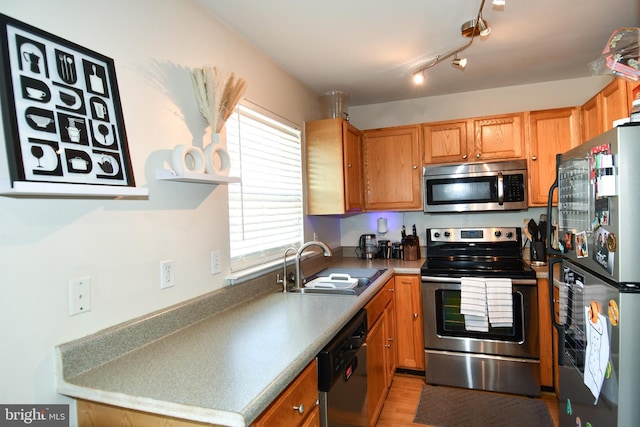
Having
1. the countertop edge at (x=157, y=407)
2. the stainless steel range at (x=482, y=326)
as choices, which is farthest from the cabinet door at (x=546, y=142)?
the countertop edge at (x=157, y=407)

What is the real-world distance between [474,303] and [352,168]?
140 cm

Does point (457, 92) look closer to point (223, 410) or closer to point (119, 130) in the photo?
point (119, 130)

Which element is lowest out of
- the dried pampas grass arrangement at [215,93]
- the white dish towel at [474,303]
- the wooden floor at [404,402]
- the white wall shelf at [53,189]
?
the wooden floor at [404,402]

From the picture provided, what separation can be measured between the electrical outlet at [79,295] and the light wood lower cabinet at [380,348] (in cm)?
144

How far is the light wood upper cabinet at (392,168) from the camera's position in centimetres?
331

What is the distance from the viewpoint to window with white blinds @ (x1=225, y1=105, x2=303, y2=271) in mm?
2105

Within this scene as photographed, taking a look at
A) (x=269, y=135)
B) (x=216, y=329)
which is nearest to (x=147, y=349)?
(x=216, y=329)

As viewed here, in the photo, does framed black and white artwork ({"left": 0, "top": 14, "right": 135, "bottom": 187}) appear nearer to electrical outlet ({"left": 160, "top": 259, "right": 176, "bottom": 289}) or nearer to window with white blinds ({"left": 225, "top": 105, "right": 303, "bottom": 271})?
electrical outlet ({"left": 160, "top": 259, "right": 176, "bottom": 289})

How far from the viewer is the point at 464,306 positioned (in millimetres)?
2711

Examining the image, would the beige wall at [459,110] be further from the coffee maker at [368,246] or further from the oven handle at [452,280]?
the oven handle at [452,280]

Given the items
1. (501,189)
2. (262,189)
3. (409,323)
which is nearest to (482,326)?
(409,323)

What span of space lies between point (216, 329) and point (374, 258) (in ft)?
7.02

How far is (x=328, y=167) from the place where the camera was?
9.72ft

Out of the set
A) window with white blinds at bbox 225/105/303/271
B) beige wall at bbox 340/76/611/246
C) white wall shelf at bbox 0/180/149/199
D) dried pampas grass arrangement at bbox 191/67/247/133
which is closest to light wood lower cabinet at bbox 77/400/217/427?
white wall shelf at bbox 0/180/149/199
